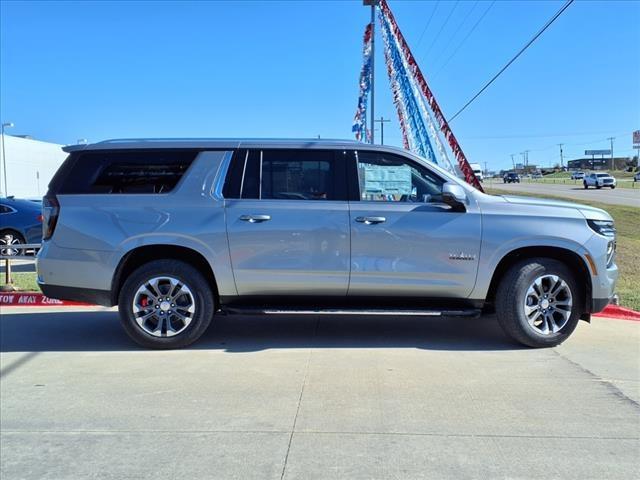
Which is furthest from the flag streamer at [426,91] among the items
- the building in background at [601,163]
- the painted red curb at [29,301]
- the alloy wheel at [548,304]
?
the building in background at [601,163]

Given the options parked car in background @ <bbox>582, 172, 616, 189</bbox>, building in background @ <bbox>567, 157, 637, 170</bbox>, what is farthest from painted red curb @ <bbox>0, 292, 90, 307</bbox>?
building in background @ <bbox>567, 157, 637, 170</bbox>

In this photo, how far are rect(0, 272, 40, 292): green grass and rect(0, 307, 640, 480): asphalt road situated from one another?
92.7 inches

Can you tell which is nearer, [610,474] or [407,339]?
[610,474]

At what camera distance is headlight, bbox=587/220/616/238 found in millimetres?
5621

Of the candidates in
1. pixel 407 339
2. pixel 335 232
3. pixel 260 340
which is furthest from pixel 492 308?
pixel 260 340

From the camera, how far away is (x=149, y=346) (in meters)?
5.76

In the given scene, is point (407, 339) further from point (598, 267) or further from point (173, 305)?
point (173, 305)

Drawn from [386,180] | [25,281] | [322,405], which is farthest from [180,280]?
[25,281]

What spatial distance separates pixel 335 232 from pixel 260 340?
1530 millimetres

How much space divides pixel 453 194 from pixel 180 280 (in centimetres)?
278

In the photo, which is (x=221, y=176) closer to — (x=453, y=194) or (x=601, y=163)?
(x=453, y=194)

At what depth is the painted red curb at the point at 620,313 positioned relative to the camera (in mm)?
7148

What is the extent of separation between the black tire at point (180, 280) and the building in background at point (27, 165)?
4554cm

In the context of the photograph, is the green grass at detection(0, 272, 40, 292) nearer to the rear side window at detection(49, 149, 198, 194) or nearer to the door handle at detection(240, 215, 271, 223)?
the rear side window at detection(49, 149, 198, 194)
